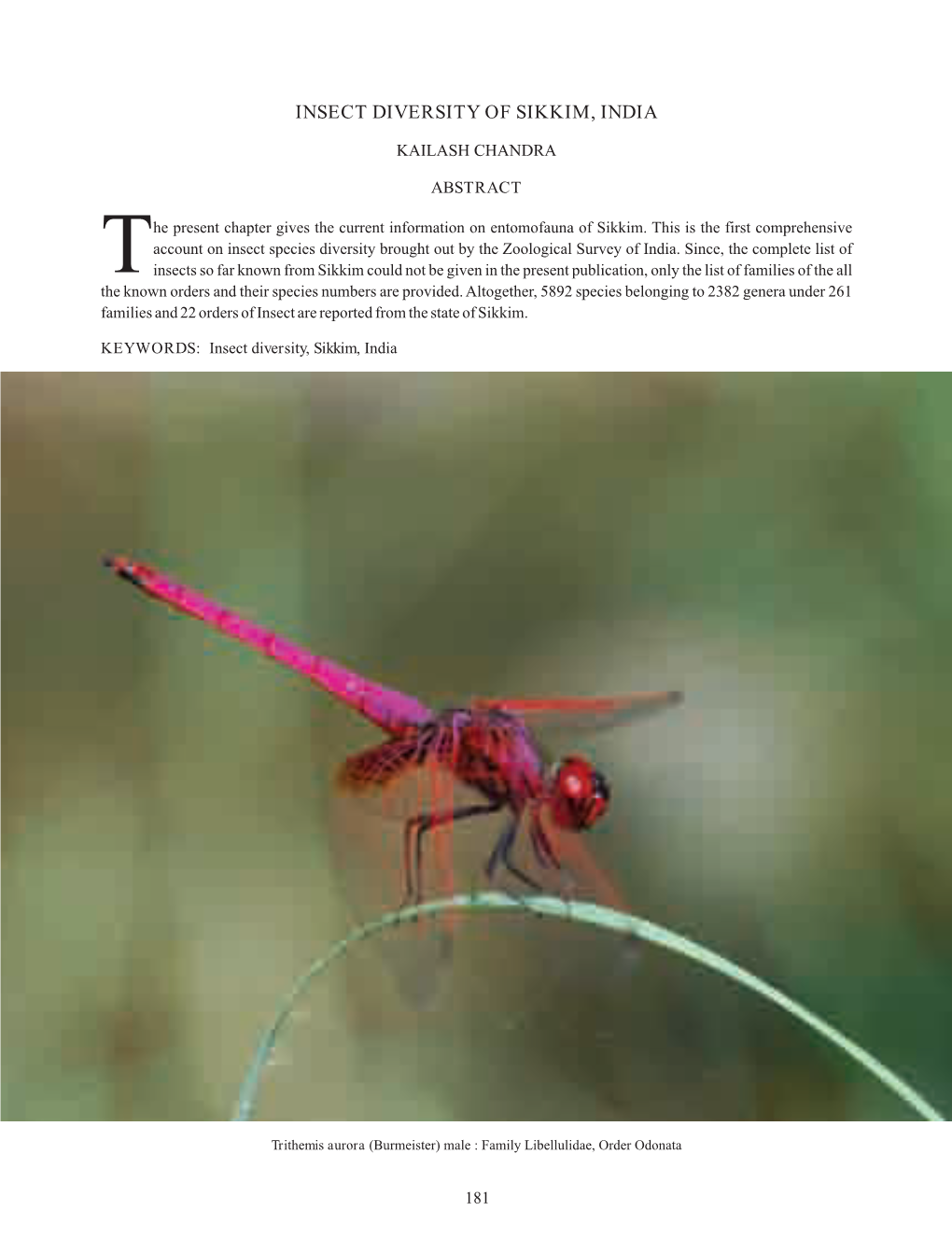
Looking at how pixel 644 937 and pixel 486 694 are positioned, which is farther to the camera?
pixel 486 694

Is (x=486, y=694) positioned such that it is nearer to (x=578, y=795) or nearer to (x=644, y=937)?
(x=578, y=795)

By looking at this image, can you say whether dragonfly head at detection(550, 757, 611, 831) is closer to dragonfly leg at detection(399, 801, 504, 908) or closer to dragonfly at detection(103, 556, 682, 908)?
dragonfly at detection(103, 556, 682, 908)

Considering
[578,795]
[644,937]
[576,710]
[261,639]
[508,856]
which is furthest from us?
[261,639]

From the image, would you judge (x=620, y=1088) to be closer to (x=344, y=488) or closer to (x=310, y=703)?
(x=310, y=703)

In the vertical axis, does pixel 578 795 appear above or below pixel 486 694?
below

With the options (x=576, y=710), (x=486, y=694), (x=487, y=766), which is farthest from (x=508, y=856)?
(x=486, y=694)

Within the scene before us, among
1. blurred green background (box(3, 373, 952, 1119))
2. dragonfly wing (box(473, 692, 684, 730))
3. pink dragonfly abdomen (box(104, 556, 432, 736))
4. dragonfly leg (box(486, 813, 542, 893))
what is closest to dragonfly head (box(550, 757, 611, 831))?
dragonfly leg (box(486, 813, 542, 893))
